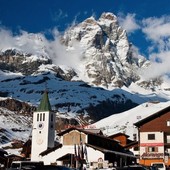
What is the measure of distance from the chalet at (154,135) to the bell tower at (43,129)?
32.3 metres

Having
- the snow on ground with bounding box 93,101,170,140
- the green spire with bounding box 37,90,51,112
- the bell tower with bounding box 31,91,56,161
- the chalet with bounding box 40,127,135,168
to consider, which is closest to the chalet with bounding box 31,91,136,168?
the chalet with bounding box 40,127,135,168

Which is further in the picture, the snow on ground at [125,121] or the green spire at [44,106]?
the snow on ground at [125,121]

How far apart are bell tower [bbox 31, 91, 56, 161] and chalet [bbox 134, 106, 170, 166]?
3227cm

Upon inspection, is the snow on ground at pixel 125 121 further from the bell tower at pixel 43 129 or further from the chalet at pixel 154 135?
the chalet at pixel 154 135

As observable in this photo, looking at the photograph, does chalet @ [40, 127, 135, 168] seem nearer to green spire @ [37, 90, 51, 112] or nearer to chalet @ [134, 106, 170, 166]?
chalet @ [134, 106, 170, 166]

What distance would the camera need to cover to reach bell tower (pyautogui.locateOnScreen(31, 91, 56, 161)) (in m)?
94.2

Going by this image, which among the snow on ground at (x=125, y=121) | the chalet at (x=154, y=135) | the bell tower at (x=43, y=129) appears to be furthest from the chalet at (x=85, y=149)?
the snow on ground at (x=125, y=121)

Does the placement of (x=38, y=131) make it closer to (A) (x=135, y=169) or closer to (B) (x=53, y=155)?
(B) (x=53, y=155)

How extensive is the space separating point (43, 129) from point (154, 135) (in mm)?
36844

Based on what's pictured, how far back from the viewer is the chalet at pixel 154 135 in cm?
6612

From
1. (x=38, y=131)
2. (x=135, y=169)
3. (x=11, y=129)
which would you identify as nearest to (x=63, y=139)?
(x=38, y=131)

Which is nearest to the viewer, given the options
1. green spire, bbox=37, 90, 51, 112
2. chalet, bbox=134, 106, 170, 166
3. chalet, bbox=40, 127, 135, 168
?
chalet, bbox=134, 106, 170, 166

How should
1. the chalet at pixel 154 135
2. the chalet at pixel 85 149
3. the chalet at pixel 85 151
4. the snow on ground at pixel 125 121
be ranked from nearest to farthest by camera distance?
the chalet at pixel 85 151 → the chalet at pixel 154 135 → the chalet at pixel 85 149 → the snow on ground at pixel 125 121

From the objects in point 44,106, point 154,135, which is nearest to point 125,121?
point 44,106
